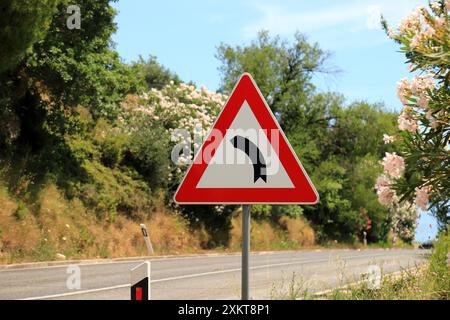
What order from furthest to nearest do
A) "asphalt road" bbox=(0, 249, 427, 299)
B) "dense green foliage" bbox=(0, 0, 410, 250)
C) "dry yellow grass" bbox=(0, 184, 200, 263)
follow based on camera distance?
"dense green foliage" bbox=(0, 0, 410, 250) < "dry yellow grass" bbox=(0, 184, 200, 263) < "asphalt road" bbox=(0, 249, 427, 299)

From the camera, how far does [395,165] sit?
758cm

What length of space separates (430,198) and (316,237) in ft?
135

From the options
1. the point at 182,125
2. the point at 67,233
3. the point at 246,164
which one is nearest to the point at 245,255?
the point at 246,164

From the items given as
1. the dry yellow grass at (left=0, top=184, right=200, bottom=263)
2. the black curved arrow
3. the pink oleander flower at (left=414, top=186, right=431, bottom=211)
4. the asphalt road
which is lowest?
the asphalt road

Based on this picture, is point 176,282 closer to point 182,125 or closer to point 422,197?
point 422,197

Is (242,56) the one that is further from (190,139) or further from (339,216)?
(190,139)

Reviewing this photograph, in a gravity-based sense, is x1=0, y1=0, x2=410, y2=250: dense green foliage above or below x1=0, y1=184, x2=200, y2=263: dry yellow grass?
above

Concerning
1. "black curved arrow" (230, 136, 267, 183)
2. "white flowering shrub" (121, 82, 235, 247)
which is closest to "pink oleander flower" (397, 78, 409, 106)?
"black curved arrow" (230, 136, 267, 183)

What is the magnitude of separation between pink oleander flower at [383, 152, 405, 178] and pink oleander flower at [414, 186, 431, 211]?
31 cm

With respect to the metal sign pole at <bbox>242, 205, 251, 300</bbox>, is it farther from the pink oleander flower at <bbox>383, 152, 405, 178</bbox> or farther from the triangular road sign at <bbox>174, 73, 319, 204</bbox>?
the pink oleander flower at <bbox>383, 152, 405, 178</bbox>

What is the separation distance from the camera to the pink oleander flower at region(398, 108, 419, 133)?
25.0ft

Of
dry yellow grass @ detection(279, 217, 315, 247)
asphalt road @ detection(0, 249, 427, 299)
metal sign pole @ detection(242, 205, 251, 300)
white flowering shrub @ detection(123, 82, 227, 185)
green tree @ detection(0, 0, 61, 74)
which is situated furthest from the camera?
dry yellow grass @ detection(279, 217, 315, 247)

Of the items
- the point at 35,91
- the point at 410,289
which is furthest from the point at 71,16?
the point at 410,289

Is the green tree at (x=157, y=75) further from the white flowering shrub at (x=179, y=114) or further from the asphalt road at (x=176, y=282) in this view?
the asphalt road at (x=176, y=282)
